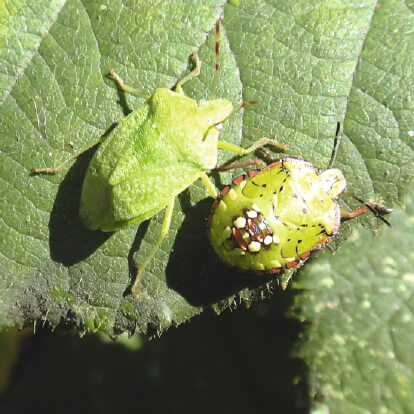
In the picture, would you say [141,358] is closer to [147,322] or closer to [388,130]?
[147,322]

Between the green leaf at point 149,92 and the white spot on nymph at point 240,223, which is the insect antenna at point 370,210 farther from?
the white spot on nymph at point 240,223

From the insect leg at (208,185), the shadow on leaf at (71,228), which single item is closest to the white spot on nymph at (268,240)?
the insect leg at (208,185)

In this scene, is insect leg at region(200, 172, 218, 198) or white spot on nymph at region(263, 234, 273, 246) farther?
insect leg at region(200, 172, 218, 198)

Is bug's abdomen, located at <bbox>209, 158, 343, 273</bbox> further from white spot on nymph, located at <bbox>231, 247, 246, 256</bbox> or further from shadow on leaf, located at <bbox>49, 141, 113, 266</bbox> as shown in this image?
shadow on leaf, located at <bbox>49, 141, 113, 266</bbox>

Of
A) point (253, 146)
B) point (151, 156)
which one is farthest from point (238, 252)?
point (151, 156)

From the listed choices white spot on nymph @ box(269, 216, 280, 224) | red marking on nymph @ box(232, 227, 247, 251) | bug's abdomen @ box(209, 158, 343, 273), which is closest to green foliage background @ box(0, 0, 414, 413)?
bug's abdomen @ box(209, 158, 343, 273)

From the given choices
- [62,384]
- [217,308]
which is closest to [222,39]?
[217,308]
